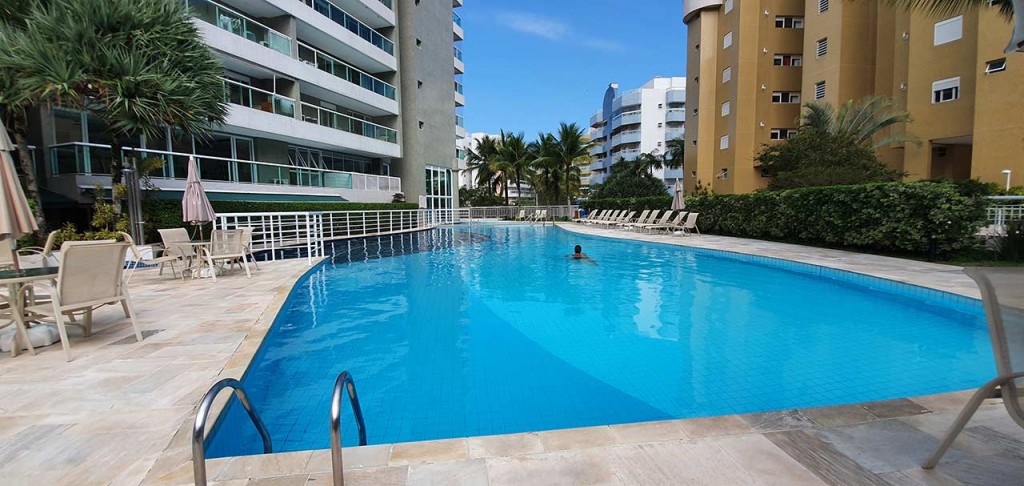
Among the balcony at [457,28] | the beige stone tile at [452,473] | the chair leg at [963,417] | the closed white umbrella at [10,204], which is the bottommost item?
the beige stone tile at [452,473]

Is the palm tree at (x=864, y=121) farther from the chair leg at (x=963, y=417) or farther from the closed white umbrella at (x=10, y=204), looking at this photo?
the closed white umbrella at (x=10, y=204)

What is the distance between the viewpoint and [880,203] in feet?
32.2

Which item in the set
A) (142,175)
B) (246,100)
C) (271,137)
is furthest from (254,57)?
(142,175)

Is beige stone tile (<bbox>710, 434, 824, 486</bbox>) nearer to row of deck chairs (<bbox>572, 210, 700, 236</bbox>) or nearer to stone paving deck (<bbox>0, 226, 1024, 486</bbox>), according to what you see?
stone paving deck (<bbox>0, 226, 1024, 486</bbox>)

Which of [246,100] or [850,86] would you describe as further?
[850,86]

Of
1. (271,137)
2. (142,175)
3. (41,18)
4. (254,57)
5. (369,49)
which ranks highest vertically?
(369,49)

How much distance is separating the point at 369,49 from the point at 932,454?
2557 centimetres

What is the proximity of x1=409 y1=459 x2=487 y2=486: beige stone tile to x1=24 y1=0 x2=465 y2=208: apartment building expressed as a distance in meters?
14.1

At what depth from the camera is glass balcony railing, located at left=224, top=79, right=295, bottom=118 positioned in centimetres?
1576

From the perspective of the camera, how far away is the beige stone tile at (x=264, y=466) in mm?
2080

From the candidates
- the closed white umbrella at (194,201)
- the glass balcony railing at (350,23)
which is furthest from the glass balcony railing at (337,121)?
the closed white umbrella at (194,201)

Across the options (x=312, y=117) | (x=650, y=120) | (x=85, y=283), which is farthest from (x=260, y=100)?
(x=650, y=120)

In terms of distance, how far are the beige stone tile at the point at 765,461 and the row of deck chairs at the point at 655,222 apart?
15.6 meters

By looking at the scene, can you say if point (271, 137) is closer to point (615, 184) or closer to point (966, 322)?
point (966, 322)
